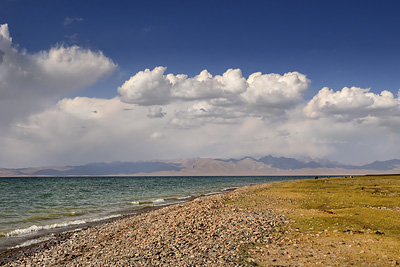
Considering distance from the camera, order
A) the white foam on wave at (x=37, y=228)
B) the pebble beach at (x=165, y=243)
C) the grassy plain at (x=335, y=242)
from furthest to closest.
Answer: the white foam on wave at (x=37, y=228) < the pebble beach at (x=165, y=243) < the grassy plain at (x=335, y=242)

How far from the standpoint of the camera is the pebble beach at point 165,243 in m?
17.8

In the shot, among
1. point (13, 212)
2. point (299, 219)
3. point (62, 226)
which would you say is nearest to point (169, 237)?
point (299, 219)

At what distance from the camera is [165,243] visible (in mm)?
21031

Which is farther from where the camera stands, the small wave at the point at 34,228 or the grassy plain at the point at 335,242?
the small wave at the point at 34,228

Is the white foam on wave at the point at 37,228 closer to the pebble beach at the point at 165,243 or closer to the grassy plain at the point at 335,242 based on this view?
the pebble beach at the point at 165,243

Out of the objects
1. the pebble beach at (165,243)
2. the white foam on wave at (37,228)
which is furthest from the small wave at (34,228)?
the pebble beach at (165,243)

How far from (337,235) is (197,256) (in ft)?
36.4

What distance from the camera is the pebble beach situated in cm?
1784

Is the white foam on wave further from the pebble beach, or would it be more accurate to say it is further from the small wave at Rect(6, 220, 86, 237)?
the pebble beach

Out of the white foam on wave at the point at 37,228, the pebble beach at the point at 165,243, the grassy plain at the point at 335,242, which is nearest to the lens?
the grassy plain at the point at 335,242

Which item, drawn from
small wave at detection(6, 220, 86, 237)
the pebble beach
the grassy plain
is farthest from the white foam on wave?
the grassy plain

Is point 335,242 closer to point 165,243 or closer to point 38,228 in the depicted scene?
point 165,243

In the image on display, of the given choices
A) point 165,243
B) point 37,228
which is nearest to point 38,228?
point 37,228

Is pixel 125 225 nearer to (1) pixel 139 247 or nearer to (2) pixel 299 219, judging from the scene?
(1) pixel 139 247
